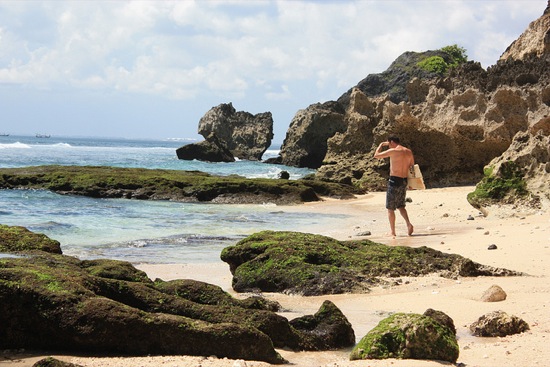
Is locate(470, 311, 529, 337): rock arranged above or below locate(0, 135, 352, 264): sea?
above

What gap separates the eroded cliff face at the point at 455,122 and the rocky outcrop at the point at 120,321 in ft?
64.3

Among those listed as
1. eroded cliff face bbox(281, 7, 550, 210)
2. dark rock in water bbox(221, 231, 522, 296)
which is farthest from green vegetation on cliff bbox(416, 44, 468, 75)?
dark rock in water bbox(221, 231, 522, 296)

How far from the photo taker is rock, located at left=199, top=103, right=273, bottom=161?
7156cm

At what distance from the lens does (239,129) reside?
7319cm

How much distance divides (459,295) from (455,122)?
20504mm

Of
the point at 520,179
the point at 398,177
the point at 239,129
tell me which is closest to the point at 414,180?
the point at 398,177

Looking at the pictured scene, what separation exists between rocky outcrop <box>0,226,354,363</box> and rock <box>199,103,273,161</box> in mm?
65347

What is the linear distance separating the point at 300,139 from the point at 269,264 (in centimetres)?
4607

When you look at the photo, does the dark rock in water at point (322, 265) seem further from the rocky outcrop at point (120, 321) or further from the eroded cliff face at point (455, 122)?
the eroded cliff face at point (455, 122)

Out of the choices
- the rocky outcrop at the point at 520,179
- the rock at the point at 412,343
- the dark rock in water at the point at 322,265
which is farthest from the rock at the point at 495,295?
the rocky outcrop at the point at 520,179

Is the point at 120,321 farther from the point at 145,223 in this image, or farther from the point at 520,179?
the point at 145,223

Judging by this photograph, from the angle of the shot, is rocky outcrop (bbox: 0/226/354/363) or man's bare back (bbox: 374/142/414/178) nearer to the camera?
rocky outcrop (bbox: 0/226/354/363)

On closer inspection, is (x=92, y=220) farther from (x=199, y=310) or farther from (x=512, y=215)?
(x=199, y=310)

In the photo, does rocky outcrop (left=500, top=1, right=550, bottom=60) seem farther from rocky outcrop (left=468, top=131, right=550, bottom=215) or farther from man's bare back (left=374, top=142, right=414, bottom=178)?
man's bare back (left=374, top=142, right=414, bottom=178)
